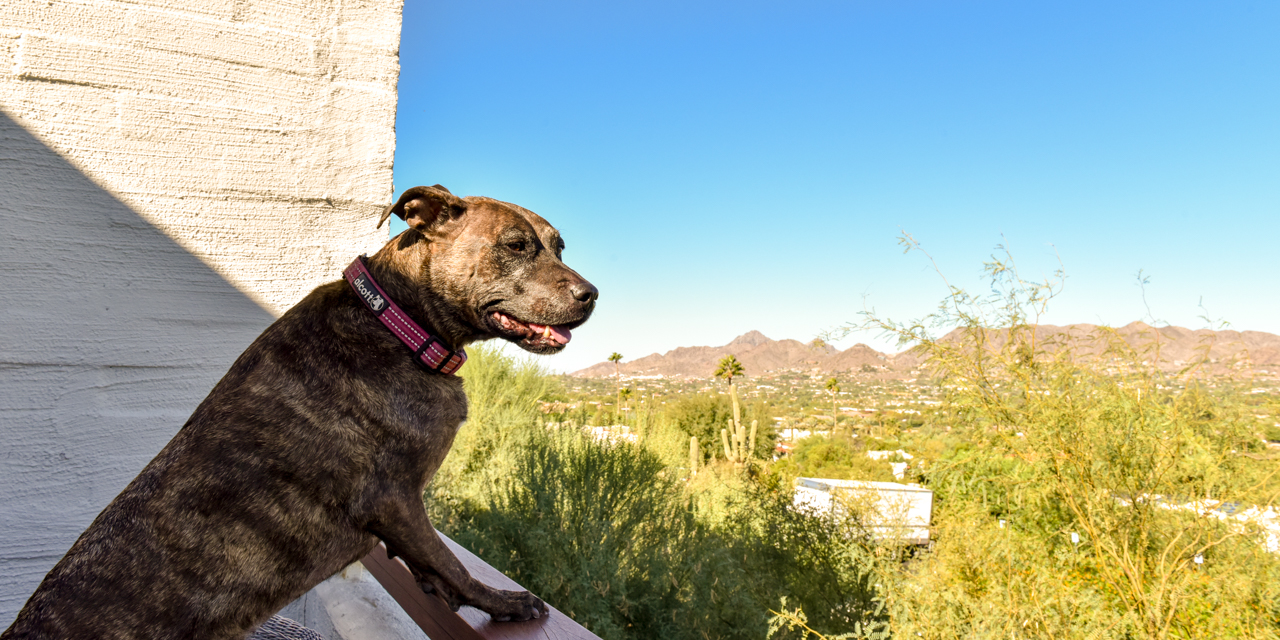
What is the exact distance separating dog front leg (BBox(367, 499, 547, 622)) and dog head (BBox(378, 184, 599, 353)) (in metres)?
0.43

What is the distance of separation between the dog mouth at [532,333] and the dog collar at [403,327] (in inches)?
5.7

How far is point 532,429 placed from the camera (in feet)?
28.2

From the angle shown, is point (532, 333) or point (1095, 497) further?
point (1095, 497)

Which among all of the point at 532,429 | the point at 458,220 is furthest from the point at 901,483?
the point at 458,220

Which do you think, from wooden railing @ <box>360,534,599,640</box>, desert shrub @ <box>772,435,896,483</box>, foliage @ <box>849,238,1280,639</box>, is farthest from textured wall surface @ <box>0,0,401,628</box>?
desert shrub @ <box>772,435,896,483</box>

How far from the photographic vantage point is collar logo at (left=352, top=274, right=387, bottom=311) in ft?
4.67

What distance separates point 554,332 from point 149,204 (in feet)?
4.68

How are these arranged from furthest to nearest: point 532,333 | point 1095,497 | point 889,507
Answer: point 889,507
point 1095,497
point 532,333

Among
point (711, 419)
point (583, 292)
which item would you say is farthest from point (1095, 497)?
point (711, 419)

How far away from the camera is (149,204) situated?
1990 mm

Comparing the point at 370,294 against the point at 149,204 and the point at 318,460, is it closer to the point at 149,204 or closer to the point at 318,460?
the point at 318,460

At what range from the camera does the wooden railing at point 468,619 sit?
132 cm

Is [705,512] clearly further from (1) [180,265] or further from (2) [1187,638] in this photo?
(1) [180,265]

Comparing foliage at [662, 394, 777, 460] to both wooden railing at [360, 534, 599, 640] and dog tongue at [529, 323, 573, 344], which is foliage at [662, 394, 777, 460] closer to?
wooden railing at [360, 534, 599, 640]
